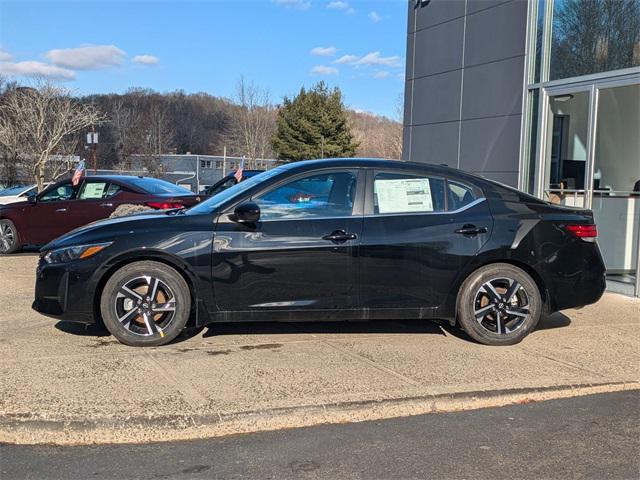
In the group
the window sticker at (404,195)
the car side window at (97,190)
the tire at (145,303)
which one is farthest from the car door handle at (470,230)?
the car side window at (97,190)

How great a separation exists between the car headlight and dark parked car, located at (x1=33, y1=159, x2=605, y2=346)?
1 cm

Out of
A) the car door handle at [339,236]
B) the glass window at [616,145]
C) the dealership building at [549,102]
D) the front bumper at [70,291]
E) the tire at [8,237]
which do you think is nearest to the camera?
the front bumper at [70,291]

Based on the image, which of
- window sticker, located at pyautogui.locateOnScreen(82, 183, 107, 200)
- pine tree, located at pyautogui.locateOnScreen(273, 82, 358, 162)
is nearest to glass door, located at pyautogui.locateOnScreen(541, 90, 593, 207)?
window sticker, located at pyautogui.locateOnScreen(82, 183, 107, 200)

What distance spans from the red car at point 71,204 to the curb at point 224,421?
6.97 m

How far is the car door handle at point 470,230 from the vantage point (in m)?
5.45

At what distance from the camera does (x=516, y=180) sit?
34.4 feet

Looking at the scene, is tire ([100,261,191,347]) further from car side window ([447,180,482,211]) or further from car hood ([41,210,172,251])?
car side window ([447,180,482,211])

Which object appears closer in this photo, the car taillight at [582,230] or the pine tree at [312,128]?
the car taillight at [582,230]

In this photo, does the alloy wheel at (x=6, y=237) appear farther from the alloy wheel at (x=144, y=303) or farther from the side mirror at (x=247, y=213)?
the side mirror at (x=247, y=213)

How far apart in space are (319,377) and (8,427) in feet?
6.93

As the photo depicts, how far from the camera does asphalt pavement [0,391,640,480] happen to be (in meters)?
3.29

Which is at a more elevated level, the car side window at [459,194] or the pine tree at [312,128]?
the pine tree at [312,128]

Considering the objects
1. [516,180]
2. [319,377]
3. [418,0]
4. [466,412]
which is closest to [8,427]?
[319,377]

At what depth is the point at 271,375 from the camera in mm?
4656
